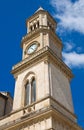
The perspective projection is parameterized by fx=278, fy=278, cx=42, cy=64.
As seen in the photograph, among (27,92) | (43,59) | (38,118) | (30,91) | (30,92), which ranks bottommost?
(38,118)

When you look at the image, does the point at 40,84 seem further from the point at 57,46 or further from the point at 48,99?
the point at 57,46

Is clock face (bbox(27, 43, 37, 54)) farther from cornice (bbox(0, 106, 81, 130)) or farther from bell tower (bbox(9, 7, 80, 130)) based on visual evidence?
cornice (bbox(0, 106, 81, 130))

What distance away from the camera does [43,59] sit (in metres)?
36.9

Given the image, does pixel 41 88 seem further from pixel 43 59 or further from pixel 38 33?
pixel 38 33

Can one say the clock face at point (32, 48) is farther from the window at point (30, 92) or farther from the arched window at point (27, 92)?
the arched window at point (27, 92)

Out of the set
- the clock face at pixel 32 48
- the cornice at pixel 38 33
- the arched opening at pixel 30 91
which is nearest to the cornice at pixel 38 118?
the arched opening at pixel 30 91

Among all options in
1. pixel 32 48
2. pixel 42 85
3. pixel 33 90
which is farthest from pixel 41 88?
pixel 32 48

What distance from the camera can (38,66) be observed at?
36875 mm

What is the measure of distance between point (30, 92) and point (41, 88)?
2201mm

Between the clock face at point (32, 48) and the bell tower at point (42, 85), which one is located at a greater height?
the clock face at point (32, 48)

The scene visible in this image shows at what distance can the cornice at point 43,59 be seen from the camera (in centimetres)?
3700

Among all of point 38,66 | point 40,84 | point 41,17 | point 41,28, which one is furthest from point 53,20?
point 40,84

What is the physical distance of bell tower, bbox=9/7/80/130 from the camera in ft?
99.3

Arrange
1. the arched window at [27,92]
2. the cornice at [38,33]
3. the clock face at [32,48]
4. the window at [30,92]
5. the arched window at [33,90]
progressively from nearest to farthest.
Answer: the arched window at [33,90] → the window at [30,92] → the arched window at [27,92] → the clock face at [32,48] → the cornice at [38,33]
